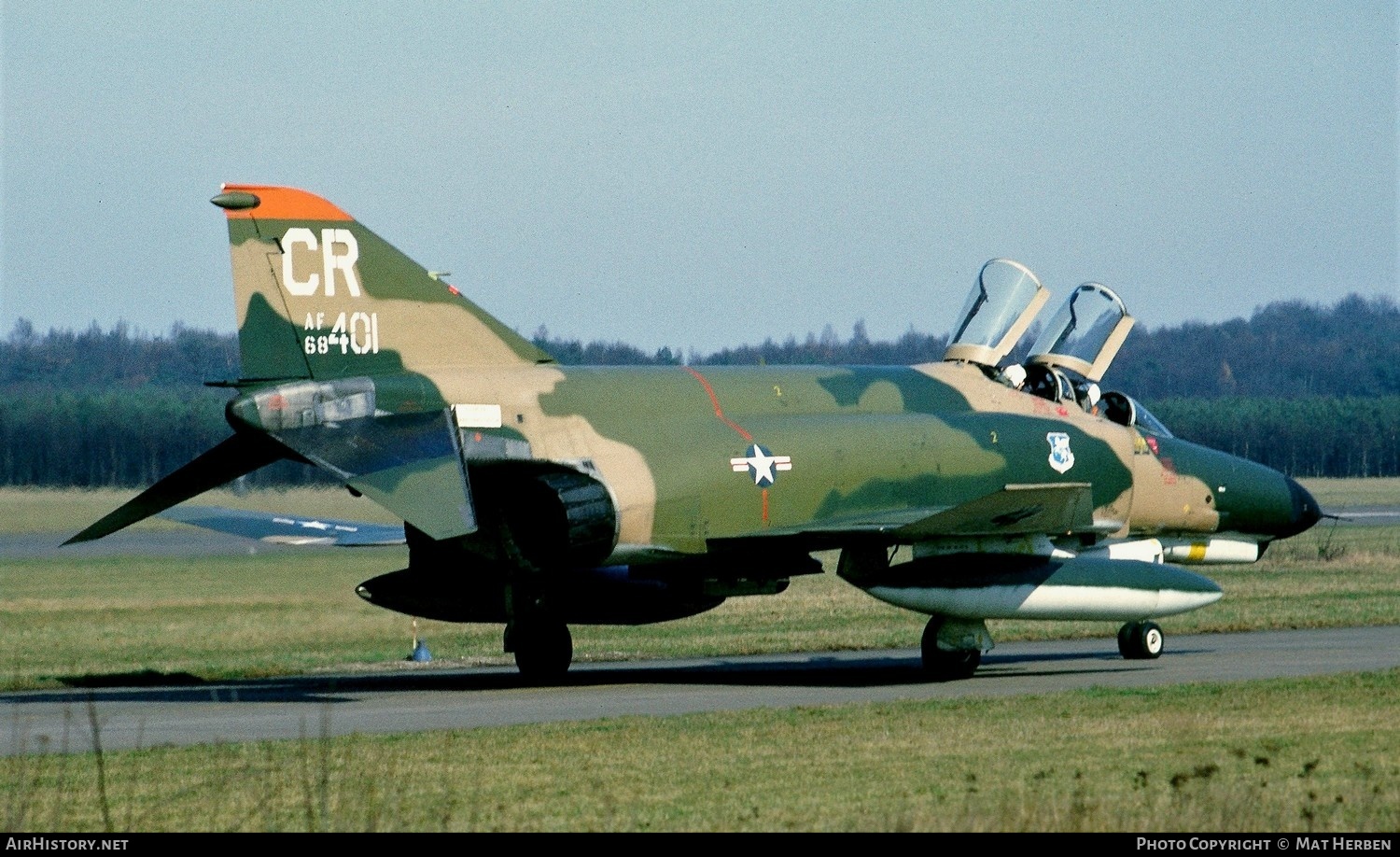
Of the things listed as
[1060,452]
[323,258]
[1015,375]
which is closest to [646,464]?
Result: [323,258]

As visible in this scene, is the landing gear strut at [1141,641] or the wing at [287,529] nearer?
the landing gear strut at [1141,641]

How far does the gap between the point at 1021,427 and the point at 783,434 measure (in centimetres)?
304

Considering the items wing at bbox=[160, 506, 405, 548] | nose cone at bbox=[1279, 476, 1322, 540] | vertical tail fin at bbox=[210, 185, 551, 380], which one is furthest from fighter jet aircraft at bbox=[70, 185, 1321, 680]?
nose cone at bbox=[1279, 476, 1322, 540]

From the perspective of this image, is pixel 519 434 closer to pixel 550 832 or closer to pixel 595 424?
pixel 595 424

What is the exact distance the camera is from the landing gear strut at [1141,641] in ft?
67.9

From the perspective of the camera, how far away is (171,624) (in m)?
24.1

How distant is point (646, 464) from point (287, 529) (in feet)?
18.9

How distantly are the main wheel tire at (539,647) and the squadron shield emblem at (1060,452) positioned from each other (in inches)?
219

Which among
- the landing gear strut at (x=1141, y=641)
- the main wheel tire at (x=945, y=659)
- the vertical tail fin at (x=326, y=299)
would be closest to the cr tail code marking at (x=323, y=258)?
the vertical tail fin at (x=326, y=299)

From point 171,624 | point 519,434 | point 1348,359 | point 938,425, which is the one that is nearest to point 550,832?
point 519,434

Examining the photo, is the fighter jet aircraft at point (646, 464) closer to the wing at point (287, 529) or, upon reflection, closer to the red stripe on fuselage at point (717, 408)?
the red stripe on fuselage at point (717, 408)

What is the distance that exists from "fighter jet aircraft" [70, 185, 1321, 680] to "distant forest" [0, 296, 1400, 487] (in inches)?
82.6

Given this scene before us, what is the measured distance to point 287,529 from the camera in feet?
71.9

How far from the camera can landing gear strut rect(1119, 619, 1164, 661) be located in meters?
20.7
